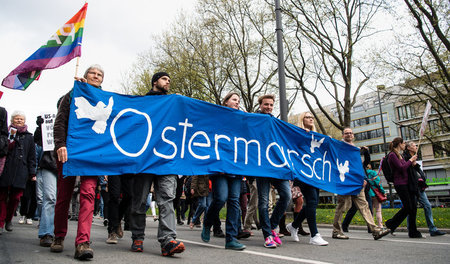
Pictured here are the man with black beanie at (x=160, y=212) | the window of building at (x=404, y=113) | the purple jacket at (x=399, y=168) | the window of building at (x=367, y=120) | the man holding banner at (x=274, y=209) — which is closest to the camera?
the man with black beanie at (x=160, y=212)

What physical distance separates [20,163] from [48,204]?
6.18ft

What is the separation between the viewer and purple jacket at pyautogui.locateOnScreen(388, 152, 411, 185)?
23.1 ft

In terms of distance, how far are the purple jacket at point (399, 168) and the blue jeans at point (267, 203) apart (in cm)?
291

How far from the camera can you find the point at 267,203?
508 centimetres

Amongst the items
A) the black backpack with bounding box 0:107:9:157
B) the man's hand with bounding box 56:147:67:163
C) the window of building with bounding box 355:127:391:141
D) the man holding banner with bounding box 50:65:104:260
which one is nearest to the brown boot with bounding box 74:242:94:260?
the man holding banner with bounding box 50:65:104:260

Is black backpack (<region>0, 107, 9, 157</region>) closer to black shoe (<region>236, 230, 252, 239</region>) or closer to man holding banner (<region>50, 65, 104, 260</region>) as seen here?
man holding banner (<region>50, 65, 104, 260</region>)

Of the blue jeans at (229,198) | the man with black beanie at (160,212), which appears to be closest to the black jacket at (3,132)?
the man with black beanie at (160,212)

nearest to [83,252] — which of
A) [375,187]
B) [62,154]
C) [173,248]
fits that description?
[173,248]

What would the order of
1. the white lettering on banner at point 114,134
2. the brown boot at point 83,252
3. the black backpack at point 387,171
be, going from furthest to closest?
1. the black backpack at point 387,171
2. the white lettering on banner at point 114,134
3. the brown boot at point 83,252

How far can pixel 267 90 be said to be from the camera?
26797mm

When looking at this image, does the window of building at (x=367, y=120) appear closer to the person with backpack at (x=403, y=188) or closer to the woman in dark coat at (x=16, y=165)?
the person with backpack at (x=403, y=188)

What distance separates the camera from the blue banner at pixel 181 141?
410 centimetres

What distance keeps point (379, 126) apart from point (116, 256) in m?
69.0

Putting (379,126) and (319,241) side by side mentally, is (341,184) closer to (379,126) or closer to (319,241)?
(319,241)
